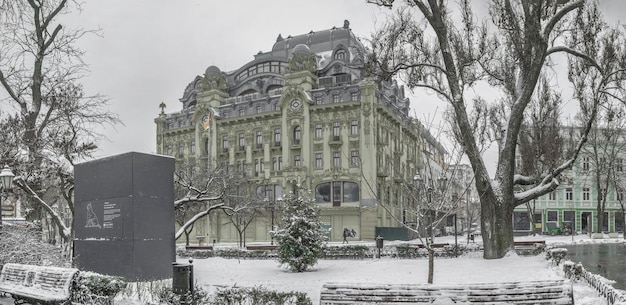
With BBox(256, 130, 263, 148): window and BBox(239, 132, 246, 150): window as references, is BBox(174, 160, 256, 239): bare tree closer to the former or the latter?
BBox(256, 130, 263, 148): window

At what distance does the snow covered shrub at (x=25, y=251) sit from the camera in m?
14.0

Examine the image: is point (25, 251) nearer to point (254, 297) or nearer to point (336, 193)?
point (254, 297)

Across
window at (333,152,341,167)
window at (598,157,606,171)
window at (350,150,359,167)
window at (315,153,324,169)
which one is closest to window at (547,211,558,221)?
window at (598,157,606,171)

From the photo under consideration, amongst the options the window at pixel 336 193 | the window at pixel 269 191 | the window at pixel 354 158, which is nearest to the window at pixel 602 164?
the window at pixel 354 158

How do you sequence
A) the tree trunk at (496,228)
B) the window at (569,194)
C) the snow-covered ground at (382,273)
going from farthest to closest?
the window at (569,194), the tree trunk at (496,228), the snow-covered ground at (382,273)

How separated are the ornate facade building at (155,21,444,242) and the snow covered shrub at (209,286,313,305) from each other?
3786 centimetres

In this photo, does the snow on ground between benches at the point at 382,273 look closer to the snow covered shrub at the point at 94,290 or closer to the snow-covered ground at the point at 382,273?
the snow-covered ground at the point at 382,273

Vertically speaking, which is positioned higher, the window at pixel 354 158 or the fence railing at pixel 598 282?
the window at pixel 354 158

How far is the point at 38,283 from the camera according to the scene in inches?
458

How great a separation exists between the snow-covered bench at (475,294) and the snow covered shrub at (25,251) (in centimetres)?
975

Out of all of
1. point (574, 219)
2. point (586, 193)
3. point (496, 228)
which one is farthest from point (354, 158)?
point (586, 193)

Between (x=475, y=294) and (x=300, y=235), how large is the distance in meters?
15.3

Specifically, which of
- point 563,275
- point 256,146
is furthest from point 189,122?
point 563,275

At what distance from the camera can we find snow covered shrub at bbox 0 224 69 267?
551 inches
